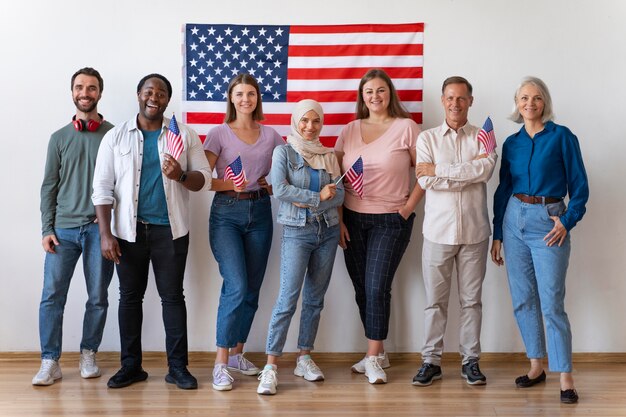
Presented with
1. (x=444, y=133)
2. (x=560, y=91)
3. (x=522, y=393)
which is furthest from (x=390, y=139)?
(x=522, y=393)

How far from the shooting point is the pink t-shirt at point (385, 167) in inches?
161

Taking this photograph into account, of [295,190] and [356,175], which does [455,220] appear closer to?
[356,175]

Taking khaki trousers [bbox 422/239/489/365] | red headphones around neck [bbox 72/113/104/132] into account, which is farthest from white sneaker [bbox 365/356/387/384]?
red headphones around neck [bbox 72/113/104/132]

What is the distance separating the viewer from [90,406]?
12.3 feet

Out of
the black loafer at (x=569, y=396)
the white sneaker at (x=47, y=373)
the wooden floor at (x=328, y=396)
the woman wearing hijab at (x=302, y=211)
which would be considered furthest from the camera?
the white sneaker at (x=47, y=373)

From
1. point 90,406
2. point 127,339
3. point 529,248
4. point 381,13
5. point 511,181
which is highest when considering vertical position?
point 381,13

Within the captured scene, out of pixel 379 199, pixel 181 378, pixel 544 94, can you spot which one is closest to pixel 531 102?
pixel 544 94

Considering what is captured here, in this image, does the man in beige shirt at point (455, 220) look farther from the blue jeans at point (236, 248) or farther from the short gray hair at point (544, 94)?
the blue jeans at point (236, 248)

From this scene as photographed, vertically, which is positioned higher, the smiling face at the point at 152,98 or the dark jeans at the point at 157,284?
the smiling face at the point at 152,98

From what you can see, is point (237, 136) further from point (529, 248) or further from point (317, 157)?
point (529, 248)

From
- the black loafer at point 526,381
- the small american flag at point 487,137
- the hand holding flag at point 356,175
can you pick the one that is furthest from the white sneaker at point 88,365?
the small american flag at point 487,137

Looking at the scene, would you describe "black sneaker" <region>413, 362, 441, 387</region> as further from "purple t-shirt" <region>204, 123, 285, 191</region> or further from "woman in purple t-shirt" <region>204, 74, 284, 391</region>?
"purple t-shirt" <region>204, 123, 285, 191</region>

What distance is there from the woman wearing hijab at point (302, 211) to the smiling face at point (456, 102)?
2.31ft

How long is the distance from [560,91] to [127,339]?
307 centimetres
